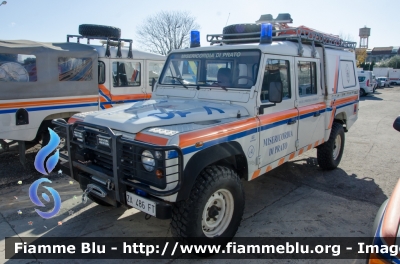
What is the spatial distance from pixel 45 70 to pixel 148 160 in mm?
4270

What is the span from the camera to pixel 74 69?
6.51 meters

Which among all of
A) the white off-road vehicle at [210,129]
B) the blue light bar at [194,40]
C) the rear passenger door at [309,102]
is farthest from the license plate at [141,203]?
the blue light bar at [194,40]

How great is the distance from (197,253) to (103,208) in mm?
1816

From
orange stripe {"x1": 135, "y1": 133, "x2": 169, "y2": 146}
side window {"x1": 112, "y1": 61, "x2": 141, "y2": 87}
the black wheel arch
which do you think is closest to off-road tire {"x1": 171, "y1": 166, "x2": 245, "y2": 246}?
the black wheel arch

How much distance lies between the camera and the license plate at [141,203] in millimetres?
2799

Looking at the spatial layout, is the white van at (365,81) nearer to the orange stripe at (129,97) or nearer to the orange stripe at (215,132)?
the orange stripe at (129,97)

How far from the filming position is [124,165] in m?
2.95

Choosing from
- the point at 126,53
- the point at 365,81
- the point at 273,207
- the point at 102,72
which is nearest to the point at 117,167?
the point at 273,207

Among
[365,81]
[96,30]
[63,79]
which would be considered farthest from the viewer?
[365,81]

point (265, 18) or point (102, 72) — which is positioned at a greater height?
point (265, 18)

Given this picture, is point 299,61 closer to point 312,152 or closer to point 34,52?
point 312,152

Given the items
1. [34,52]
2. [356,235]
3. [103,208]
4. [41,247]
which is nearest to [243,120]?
[356,235]

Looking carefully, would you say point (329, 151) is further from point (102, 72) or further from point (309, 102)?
point (102, 72)

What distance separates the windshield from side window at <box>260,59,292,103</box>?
0.57 ft
